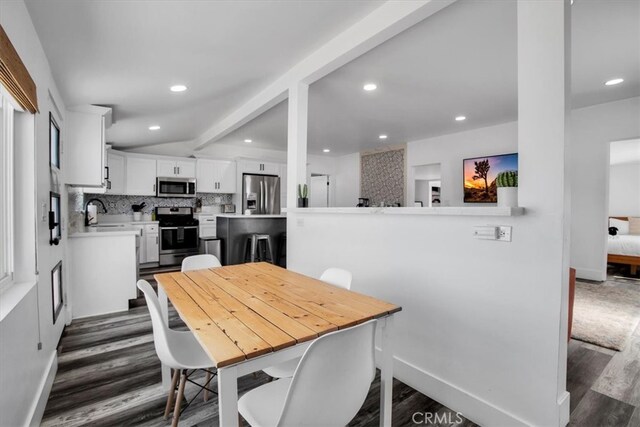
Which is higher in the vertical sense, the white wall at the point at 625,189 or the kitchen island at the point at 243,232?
the white wall at the point at 625,189

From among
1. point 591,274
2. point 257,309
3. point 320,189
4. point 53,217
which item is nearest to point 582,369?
point 257,309

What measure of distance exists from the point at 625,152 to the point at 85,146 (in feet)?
30.4

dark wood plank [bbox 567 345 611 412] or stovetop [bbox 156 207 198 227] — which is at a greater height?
stovetop [bbox 156 207 198 227]

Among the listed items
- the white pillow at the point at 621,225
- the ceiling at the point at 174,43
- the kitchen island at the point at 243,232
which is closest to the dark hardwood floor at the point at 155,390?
the kitchen island at the point at 243,232

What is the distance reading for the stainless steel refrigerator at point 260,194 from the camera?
7039 millimetres

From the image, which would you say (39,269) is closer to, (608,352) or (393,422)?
(393,422)

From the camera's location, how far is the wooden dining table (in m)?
0.98

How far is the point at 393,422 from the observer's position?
171cm

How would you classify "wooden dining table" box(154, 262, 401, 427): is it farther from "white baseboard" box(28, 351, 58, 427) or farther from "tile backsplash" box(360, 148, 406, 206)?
"tile backsplash" box(360, 148, 406, 206)

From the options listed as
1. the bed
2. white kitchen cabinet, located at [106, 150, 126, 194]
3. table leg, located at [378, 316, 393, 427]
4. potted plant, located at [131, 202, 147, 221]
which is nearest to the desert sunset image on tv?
the bed

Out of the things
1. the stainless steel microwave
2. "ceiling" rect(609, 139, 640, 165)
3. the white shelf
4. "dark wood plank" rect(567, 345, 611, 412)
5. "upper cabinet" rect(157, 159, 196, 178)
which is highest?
"ceiling" rect(609, 139, 640, 165)

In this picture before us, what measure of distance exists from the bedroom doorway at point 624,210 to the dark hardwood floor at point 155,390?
130 inches

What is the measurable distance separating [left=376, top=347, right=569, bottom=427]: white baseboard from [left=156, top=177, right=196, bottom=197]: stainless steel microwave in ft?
18.3

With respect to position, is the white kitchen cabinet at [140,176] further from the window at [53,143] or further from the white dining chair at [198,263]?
the white dining chair at [198,263]
